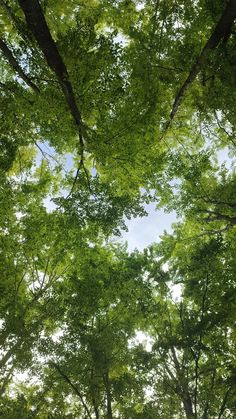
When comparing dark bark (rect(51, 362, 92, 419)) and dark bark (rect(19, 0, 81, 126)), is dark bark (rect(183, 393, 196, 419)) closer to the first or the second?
dark bark (rect(51, 362, 92, 419))

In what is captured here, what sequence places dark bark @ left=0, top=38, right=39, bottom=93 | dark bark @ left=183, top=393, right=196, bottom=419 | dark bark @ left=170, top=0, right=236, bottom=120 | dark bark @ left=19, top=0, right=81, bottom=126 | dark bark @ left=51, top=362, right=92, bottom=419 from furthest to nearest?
dark bark @ left=183, top=393, right=196, bottom=419 → dark bark @ left=51, top=362, right=92, bottom=419 → dark bark @ left=0, top=38, right=39, bottom=93 → dark bark @ left=170, top=0, right=236, bottom=120 → dark bark @ left=19, top=0, right=81, bottom=126

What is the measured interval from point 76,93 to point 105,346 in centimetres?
638

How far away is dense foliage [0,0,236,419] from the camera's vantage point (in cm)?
612

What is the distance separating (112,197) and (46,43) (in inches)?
162

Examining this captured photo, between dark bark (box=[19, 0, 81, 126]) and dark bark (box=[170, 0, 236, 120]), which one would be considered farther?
dark bark (box=[170, 0, 236, 120])

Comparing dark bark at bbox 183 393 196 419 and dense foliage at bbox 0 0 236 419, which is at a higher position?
dense foliage at bbox 0 0 236 419

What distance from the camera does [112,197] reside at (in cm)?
816

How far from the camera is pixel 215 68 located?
6156 mm

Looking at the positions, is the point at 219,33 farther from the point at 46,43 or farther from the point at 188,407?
the point at 188,407

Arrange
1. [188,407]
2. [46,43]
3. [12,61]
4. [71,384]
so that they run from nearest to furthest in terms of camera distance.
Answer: [46,43]
[12,61]
[71,384]
[188,407]

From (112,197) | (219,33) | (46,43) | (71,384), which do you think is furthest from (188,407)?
(46,43)

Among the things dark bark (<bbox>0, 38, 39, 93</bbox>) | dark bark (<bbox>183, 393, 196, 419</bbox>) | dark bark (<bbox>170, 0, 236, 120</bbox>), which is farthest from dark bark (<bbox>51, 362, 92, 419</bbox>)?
dark bark (<bbox>170, 0, 236, 120</bbox>)

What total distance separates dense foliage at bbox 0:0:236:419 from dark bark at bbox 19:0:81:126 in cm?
2

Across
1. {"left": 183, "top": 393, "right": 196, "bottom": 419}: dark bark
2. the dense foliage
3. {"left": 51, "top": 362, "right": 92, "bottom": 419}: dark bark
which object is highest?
the dense foliage
